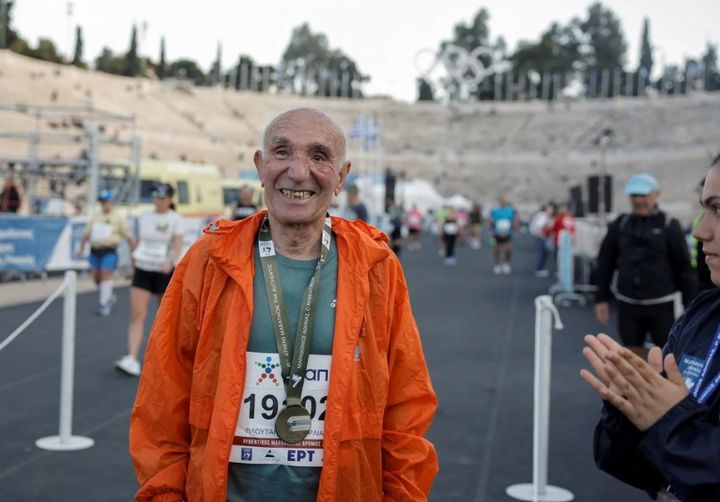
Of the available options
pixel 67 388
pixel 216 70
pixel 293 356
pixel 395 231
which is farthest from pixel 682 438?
pixel 216 70

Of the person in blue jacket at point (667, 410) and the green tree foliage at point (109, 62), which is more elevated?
the green tree foliage at point (109, 62)

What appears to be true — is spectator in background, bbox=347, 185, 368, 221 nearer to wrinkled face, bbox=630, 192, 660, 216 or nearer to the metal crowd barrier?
wrinkled face, bbox=630, 192, 660, 216

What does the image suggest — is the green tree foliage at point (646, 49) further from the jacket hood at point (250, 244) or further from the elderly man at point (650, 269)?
the jacket hood at point (250, 244)

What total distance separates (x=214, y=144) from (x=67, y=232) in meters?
54.2

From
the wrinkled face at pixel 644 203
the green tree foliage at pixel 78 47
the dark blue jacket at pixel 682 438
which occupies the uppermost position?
the green tree foliage at pixel 78 47

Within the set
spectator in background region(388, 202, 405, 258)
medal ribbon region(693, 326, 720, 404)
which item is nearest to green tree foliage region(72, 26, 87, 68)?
spectator in background region(388, 202, 405, 258)

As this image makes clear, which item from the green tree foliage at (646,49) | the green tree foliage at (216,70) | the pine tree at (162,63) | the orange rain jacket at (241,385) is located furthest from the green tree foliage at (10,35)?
the orange rain jacket at (241,385)

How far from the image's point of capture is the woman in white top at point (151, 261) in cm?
896

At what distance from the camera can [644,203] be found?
7.14 m

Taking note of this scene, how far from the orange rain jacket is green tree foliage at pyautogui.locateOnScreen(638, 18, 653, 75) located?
112 m

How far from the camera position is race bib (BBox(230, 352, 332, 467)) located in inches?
105

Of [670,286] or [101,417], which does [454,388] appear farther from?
[101,417]

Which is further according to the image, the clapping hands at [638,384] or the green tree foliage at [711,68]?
the green tree foliage at [711,68]

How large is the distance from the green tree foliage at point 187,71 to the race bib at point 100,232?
93.1 meters
